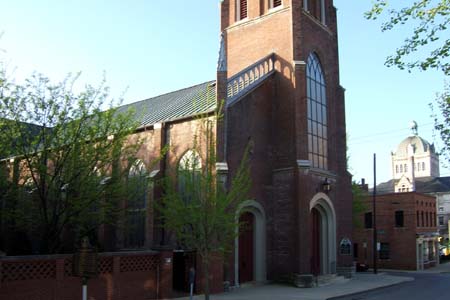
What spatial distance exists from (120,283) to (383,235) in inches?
1402

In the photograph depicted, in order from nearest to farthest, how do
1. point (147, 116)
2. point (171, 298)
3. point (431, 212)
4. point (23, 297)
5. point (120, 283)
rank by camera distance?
point (23, 297) < point (120, 283) < point (171, 298) < point (147, 116) < point (431, 212)

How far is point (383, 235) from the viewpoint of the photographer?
46.4m

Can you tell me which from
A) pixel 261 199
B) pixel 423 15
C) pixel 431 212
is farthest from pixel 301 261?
pixel 431 212

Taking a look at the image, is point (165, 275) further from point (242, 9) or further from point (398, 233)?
point (398, 233)

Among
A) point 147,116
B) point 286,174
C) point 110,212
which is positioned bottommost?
point 110,212

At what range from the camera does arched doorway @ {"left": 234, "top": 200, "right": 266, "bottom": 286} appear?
907 inches

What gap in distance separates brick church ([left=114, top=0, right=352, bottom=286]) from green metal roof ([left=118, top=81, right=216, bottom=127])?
0.52 feet

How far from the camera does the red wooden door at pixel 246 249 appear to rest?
22875 millimetres

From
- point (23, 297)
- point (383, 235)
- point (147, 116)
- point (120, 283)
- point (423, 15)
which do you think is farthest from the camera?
point (383, 235)

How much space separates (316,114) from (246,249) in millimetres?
8677

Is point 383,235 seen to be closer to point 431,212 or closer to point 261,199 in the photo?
point 431,212

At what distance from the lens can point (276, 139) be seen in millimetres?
24859

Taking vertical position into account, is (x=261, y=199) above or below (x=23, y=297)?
above

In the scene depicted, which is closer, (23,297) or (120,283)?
(23,297)
